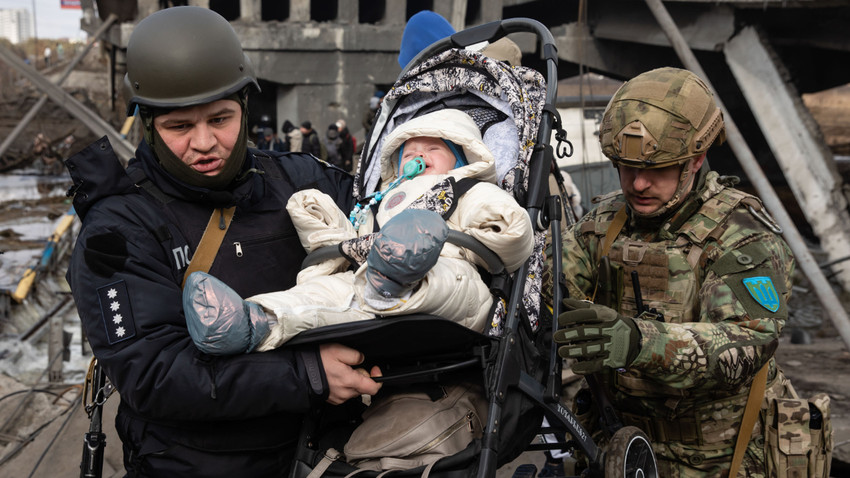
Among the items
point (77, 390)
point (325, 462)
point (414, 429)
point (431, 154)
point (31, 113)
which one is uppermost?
point (431, 154)

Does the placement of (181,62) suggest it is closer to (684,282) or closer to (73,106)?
(684,282)

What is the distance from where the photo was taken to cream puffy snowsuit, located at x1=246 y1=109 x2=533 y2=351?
87.0 inches

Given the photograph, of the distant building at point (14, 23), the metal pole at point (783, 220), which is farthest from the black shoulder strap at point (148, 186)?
the distant building at point (14, 23)

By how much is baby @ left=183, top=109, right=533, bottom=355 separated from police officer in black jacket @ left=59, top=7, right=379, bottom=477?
135 millimetres

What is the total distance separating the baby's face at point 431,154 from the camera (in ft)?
9.36

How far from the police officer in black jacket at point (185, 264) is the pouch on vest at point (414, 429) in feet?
0.51

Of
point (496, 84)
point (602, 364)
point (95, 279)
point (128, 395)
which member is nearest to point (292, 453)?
point (128, 395)

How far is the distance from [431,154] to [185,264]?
969 mm

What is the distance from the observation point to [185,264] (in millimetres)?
2500

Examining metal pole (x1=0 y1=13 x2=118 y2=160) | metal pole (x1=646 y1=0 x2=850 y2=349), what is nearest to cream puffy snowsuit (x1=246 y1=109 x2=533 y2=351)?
metal pole (x1=646 y1=0 x2=850 y2=349)

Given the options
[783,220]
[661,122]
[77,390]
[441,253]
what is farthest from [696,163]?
[77,390]

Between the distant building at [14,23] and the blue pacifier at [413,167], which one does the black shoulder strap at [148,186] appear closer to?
the blue pacifier at [413,167]

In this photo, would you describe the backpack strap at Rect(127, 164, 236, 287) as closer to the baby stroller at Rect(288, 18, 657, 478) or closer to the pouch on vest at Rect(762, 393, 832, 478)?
the baby stroller at Rect(288, 18, 657, 478)

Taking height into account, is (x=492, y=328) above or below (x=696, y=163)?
below
